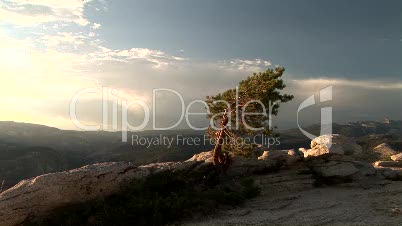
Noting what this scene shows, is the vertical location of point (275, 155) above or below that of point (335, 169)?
above

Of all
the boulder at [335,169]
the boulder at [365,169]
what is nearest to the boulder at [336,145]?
the boulder at [365,169]

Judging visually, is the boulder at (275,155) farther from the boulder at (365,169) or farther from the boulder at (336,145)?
the boulder at (365,169)

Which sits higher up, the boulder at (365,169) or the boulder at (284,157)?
the boulder at (284,157)

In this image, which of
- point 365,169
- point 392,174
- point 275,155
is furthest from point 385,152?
point 275,155

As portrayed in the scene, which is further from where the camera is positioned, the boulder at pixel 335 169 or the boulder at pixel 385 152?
the boulder at pixel 385 152

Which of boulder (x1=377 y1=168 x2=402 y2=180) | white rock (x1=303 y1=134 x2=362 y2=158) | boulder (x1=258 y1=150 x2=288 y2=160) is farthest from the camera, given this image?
white rock (x1=303 y1=134 x2=362 y2=158)

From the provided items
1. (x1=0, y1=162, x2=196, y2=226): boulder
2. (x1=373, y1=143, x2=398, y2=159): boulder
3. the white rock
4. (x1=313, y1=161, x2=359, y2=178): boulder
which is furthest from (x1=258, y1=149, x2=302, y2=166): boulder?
(x1=373, y1=143, x2=398, y2=159): boulder

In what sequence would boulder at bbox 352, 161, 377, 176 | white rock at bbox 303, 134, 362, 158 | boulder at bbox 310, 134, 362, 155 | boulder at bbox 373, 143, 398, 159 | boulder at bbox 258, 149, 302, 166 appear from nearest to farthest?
1. boulder at bbox 352, 161, 377, 176
2. boulder at bbox 258, 149, 302, 166
3. white rock at bbox 303, 134, 362, 158
4. boulder at bbox 310, 134, 362, 155
5. boulder at bbox 373, 143, 398, 159

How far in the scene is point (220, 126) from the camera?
3306cm

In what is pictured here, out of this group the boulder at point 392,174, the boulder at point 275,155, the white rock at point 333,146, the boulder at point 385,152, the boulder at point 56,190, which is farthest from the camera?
the boulder at point 385,152

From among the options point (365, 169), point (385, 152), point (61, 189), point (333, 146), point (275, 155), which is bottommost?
point (385, 152)

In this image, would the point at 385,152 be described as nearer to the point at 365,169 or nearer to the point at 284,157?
the point at 365,169

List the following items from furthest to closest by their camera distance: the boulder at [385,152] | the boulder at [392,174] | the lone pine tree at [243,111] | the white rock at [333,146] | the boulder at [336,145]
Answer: the boulder at [385,152] → the boulder at [336,145] → the white rock at [333,146] → the boulder at [392,174] → the lone pine tree at [243,111]

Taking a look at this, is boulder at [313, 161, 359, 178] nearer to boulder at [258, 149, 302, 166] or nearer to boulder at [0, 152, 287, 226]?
boulder at [258, 149, 302, 166]
